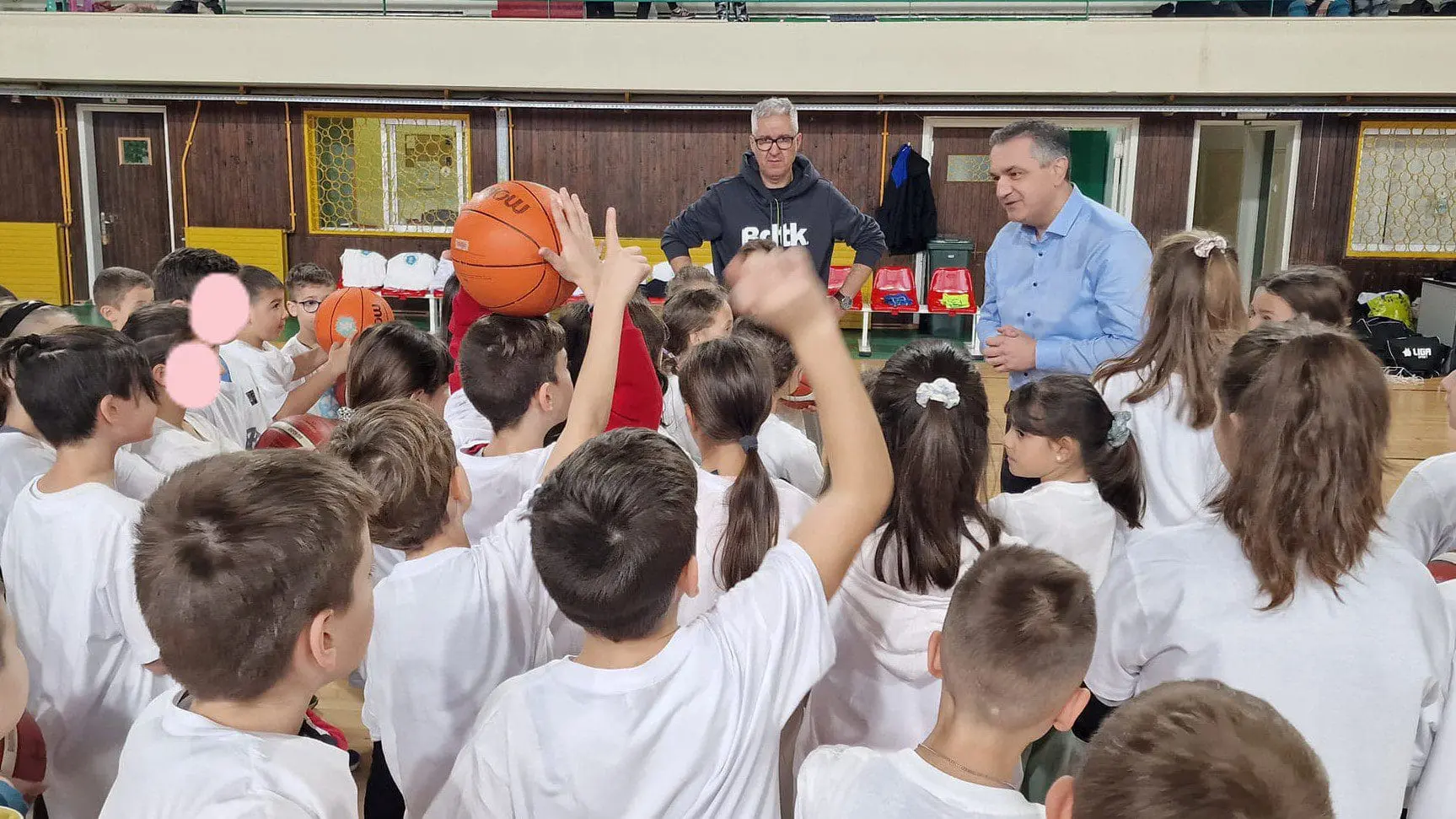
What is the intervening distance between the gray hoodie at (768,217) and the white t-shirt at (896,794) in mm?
3323

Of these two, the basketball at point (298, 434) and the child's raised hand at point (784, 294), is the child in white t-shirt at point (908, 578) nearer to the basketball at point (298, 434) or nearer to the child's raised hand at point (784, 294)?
the child's raised hand at point (784, 294)

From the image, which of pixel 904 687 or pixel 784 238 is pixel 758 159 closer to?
pixel 784 238

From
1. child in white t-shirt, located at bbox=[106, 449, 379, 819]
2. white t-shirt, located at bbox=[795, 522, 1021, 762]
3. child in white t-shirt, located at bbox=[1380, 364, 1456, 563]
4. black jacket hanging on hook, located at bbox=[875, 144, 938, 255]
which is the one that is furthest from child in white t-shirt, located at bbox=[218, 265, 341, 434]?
black jacket hanging on hook, located at bbox=[875, 144, 938, 255]

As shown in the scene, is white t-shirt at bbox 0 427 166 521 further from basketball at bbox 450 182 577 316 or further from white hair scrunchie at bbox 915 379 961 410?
white hair scrunchie at bbox 915 379 961 410

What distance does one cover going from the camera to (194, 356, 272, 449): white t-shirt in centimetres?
317

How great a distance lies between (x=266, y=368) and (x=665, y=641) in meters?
2.83

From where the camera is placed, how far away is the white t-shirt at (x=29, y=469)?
2.32 metres

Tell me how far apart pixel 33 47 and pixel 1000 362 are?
11151mm

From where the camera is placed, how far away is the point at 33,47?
1030cm

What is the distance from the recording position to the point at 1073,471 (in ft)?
7.98

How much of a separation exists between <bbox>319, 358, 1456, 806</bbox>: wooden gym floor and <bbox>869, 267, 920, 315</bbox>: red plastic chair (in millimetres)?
478

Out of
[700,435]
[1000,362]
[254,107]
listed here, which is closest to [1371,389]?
[700,435]

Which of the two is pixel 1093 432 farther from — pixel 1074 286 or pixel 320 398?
pixel 320 398

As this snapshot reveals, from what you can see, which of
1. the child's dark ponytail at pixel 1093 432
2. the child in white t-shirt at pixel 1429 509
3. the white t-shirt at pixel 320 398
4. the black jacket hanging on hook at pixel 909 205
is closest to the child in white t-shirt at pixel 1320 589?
the child in white t-shirt at pixel 1429 509
